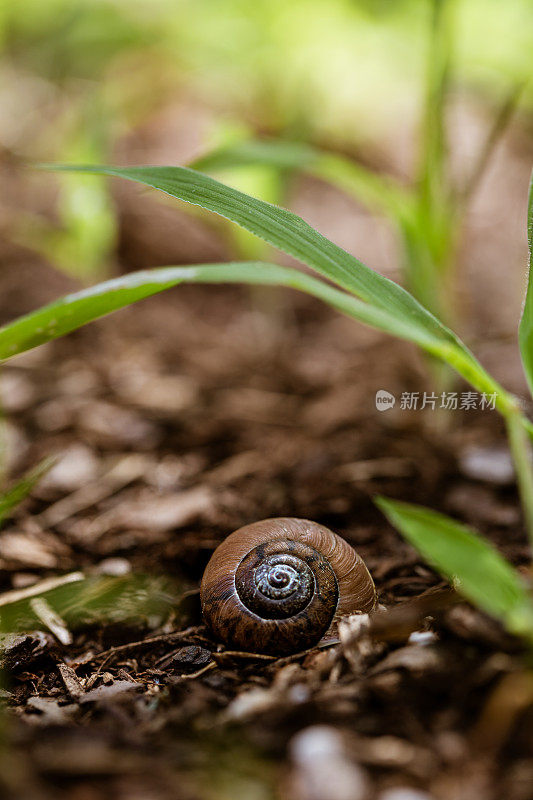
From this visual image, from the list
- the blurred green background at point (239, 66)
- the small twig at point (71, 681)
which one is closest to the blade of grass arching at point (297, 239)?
the small twig at point (71, 681)

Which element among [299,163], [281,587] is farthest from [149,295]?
[299,163]

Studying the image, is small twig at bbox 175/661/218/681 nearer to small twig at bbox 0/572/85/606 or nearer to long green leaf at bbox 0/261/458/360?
small twig at bbox 0/572/85/606

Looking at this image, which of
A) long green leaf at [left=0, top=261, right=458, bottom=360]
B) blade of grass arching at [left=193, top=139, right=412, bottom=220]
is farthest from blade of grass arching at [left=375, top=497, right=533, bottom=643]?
blade of grass arching at [left=193, top=139, right=412, bottom=220]

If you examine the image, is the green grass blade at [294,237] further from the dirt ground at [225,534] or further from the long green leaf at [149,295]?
the dirt ground at [225,534]

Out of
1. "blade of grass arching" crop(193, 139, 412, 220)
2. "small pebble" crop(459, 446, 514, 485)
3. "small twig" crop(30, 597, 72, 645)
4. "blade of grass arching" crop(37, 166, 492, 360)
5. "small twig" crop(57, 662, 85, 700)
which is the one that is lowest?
"small twig" crop(57, 662, 85, 700)

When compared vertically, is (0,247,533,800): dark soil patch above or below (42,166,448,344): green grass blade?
below

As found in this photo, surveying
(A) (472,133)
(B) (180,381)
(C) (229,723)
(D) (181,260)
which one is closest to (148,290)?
(C) (229,723)

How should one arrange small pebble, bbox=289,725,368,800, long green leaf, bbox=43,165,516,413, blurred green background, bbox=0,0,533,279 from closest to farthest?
1. small pebble, bbox=289,725,368,800
2. long green leaf, bbox=43,165,516,413
3. blurred green background, bbox=0,0,533,279

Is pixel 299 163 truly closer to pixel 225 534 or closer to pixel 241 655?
pixel 225 534
